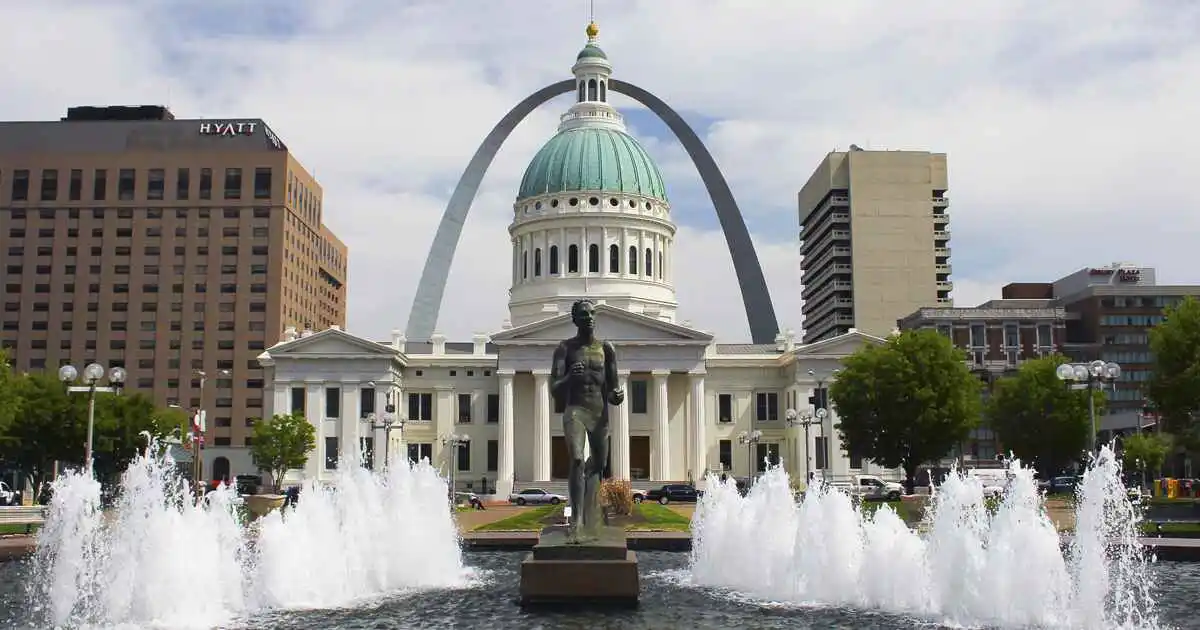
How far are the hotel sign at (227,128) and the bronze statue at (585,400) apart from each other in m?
113

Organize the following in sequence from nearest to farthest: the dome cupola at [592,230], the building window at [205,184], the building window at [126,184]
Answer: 1. the dome cupola at [592,230]
2. the building window at [126,184]
3. the building window at [205,184]

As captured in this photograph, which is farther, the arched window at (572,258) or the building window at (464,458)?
the arched window at (572,258)

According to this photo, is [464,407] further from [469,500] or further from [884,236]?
[884,236]

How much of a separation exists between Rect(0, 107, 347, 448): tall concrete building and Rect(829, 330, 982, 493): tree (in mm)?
72439

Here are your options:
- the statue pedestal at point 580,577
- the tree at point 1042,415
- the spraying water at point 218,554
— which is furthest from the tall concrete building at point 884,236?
the statue pedestal at point 580,577

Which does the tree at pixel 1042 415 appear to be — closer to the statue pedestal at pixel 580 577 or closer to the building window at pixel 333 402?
the building window at pixel 333 402

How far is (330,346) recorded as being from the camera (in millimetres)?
83938

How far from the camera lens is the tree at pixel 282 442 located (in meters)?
75.5

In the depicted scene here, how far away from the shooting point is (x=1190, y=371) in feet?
165

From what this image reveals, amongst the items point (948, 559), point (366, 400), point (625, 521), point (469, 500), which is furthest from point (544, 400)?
point (948, 559)

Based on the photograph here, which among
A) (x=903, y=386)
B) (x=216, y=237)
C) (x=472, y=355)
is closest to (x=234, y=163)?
(x=216, y=237)

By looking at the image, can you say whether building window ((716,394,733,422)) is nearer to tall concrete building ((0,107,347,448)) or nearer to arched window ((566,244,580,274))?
arched window ((566,244,580,274))

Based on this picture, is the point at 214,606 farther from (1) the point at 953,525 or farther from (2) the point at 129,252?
(2) the point at 129,252

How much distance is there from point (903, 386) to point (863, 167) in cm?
6965
